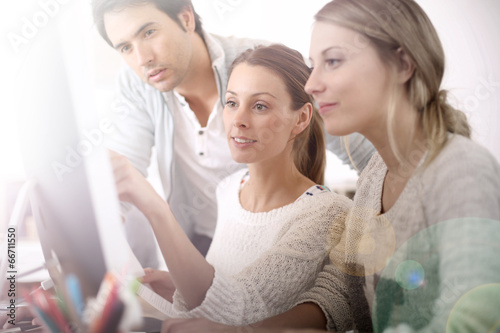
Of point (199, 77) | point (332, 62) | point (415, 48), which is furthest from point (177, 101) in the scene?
point (415, 48)

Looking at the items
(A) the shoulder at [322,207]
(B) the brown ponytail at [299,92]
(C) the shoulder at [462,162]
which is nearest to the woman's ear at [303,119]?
(B) the brown ponytail at [299,92]

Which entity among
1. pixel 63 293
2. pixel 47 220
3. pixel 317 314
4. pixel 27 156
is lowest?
pixel 317 314

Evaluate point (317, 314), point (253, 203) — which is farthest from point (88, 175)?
point (317, 314)

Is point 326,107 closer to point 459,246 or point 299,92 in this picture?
point 299,92

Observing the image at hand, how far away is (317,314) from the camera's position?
69 centimetres

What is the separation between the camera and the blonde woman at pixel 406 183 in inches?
23.2

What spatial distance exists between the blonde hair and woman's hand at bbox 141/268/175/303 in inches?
16.2

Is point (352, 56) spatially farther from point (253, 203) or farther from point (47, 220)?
point (47, 220)

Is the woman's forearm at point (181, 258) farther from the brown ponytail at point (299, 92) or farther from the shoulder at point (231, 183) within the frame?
the brown ponytail at point (299, 92)

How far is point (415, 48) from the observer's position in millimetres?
626

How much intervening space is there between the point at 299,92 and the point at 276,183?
0.49ft

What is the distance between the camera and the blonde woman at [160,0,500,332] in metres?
0.59

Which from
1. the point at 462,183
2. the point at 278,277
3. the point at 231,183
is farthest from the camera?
the point at 231,183

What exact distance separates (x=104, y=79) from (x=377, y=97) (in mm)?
435
